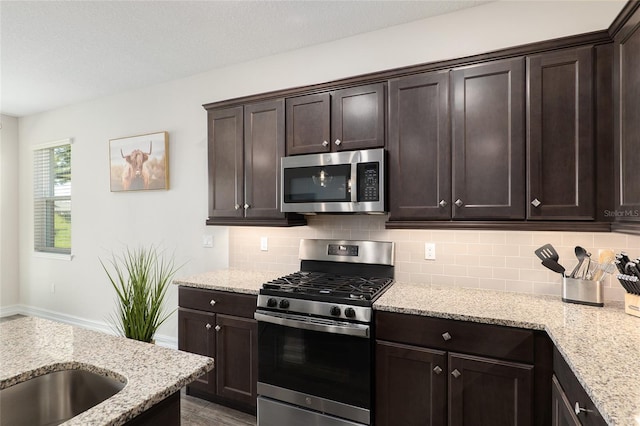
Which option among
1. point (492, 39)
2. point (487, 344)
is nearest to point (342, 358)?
point (487, 344)

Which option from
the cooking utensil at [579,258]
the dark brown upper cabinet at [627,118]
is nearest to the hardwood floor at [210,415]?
the cooking utensil at [579,258]

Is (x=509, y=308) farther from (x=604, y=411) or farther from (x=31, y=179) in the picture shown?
(x=31, y=179)

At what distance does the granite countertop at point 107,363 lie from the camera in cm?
88

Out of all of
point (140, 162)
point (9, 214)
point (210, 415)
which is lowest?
point (210, 415)

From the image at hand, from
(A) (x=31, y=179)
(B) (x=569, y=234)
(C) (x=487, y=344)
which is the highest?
(A) (x=31, y=179)

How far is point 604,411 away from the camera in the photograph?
3.11 ft

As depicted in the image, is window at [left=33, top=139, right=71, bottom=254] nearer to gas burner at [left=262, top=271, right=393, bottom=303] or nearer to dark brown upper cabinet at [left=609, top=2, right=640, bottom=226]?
gas burner at [left=262, top=271, right=393, bottom=303]

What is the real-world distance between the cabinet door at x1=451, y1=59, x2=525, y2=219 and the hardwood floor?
6.67 ft

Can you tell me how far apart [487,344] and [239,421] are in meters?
1.78

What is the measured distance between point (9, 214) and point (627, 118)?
22.0ft

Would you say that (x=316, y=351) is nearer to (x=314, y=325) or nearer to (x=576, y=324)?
(x=314, y=325)

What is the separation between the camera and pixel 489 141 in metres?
2.05

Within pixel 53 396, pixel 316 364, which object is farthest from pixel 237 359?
pixel 53 396

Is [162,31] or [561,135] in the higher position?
[162,31]
